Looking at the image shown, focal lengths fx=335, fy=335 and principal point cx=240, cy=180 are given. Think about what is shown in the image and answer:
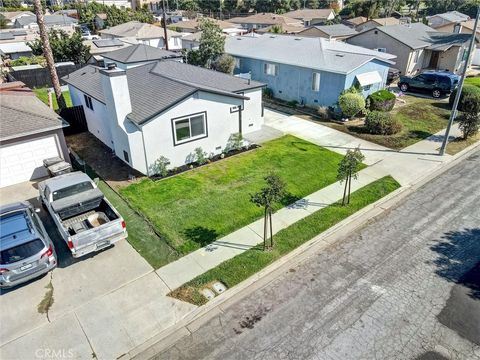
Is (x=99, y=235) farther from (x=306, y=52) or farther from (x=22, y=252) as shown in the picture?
(x=306, y=52)

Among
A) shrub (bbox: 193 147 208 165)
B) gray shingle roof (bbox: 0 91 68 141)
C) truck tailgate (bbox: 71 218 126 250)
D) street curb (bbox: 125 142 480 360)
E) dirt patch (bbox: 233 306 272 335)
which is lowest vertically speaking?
street curb (bbox: 125 142 480 360)

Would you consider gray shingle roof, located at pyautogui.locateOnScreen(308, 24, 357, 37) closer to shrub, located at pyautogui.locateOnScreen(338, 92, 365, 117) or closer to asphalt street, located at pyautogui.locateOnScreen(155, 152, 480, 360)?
shrub, located at pyautogui.locateOnScreen(338, 92, 365, 117)

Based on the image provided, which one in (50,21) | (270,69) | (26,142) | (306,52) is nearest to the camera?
(26,142)

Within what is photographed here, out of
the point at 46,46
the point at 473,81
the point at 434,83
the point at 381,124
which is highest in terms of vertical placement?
the point at 46,46

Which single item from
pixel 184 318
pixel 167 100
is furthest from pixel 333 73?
pixel 184 318

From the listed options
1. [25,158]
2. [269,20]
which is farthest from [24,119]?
[269,20]

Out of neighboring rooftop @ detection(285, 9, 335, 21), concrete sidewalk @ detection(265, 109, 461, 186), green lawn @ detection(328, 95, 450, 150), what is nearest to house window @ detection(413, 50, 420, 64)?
green lawn @ detection(328, 95, 450, 150)

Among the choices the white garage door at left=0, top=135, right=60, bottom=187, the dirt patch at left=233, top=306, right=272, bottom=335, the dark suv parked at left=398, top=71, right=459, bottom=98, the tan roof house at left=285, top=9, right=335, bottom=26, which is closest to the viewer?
the dirt patch at left=233, top=306, right=272, bottom=335

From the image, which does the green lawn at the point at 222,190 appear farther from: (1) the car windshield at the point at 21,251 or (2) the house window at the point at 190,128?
(1) the car windshield at the point at 21,251
